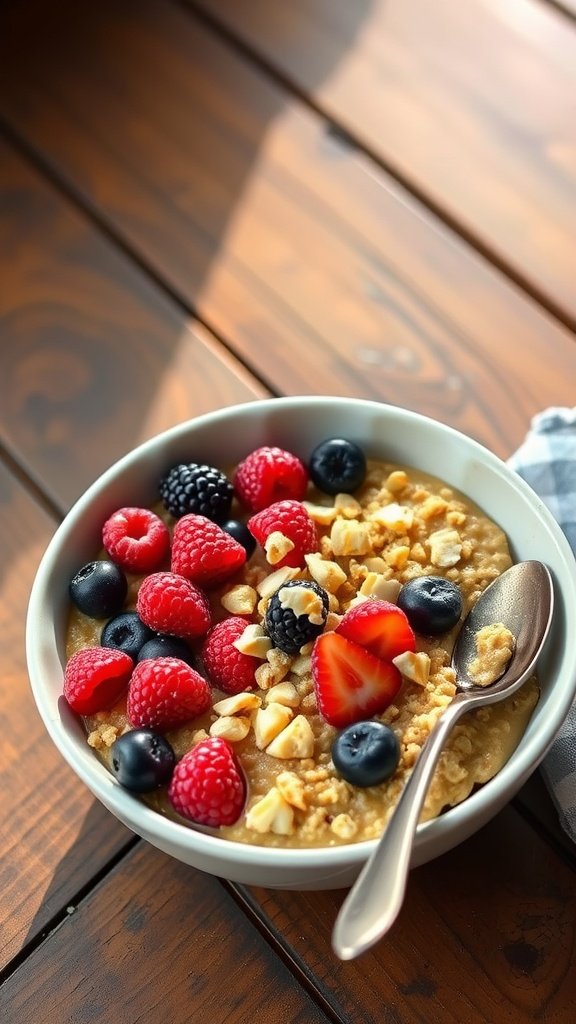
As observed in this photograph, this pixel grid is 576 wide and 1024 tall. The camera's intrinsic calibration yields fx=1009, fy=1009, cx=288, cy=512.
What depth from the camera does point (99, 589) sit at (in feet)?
3.50

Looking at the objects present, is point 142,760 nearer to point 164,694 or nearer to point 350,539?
point 164,694

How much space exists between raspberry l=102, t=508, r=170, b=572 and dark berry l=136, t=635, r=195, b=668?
98 mm

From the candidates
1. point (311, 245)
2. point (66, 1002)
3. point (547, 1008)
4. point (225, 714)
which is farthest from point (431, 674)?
point (311, 245)

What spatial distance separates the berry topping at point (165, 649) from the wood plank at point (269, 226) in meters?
0.49

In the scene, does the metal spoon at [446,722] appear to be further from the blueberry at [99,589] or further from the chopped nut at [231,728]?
the blueberry at [99,589]

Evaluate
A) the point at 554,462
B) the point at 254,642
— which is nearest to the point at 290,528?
the point at 254,642

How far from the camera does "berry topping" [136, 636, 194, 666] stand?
40.2 inches

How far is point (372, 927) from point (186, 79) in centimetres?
142

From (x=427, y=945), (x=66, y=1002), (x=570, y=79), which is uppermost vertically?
(x=570, y=79)

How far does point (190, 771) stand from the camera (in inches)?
36.8

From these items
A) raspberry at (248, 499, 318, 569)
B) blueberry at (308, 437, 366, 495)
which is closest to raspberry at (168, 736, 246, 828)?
raspberry at (248, 499, 318, 569)

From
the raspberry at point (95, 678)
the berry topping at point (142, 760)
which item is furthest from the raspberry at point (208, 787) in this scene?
the raspberry at point (95, 678)

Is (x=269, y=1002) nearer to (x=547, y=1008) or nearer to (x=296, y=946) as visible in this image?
(x=296, y=946)

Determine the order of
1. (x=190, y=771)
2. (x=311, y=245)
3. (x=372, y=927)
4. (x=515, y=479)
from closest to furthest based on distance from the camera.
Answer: (x=372, y=927), (x=190, y=771), (x=515, y=479), (x=311, y=245)
